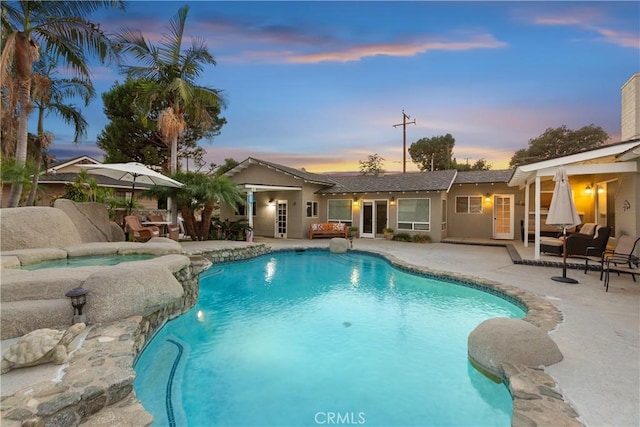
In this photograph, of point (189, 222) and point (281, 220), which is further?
point (281, 220)

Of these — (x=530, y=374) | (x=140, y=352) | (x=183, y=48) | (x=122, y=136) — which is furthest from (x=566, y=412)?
(x=122, y=136)

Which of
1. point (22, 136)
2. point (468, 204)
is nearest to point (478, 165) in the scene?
point (468, 204)

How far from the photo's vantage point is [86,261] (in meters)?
6.84

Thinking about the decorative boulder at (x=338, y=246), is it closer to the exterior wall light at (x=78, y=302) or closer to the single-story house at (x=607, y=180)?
the single-story house at (x=607, y=180)

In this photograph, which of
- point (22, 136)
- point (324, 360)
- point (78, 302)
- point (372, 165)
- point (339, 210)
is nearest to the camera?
point (78, 302)

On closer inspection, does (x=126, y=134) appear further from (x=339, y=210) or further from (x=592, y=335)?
(x=592, y=335)

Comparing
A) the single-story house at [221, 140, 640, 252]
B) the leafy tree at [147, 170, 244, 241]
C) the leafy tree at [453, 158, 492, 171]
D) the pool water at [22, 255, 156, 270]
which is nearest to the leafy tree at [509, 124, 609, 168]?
the leafy tree at [453, 158, 492, 171]

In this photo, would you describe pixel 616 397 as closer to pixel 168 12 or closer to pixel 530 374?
pixel 530 374

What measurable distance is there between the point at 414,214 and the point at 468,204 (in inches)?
124

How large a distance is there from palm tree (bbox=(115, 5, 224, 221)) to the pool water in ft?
21.4

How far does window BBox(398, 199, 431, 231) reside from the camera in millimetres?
16281

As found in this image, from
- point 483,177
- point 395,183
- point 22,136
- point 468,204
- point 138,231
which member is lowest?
point 138,231

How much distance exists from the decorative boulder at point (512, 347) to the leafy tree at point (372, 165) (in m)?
19.1

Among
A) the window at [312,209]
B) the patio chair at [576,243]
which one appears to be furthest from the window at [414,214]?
the patio chair at [576,243]
